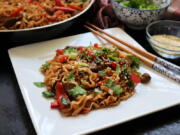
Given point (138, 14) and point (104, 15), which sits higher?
point (138, 14)

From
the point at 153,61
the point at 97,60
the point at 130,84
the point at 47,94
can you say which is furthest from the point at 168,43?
the point at 47,94

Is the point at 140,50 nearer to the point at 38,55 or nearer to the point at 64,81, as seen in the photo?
the point at 64,81

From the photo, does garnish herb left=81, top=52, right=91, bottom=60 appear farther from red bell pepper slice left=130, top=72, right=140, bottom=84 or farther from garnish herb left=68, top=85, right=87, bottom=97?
red bell pepper slice left=130, top=72, right=140, bottom=84

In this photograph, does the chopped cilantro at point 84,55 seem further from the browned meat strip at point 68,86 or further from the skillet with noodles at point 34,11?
the skillet with noodles at point 34,11

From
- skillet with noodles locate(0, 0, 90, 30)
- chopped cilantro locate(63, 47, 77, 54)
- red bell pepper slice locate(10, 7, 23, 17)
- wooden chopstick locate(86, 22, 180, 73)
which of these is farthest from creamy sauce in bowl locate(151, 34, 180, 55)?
red bell pepper slice locate(10, 7, 23, 17)

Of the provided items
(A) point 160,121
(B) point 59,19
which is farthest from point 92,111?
(B) point 59,19

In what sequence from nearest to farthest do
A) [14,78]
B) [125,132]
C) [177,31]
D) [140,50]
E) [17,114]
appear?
[125,132] < [17,114] < [14,78] < [140,50] < [177,31]

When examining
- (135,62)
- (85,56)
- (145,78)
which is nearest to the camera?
(145,78)

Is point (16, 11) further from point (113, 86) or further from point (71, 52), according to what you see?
point (113, 86)
